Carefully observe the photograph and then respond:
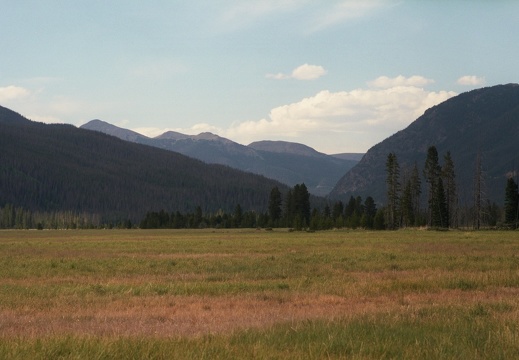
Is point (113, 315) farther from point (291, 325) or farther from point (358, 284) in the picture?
point (358, 284)

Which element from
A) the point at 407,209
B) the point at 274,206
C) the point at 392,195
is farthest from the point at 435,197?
the point at 274,206

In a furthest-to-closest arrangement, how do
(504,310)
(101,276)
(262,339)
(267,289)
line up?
(101,276) → (267,289) → (504,310) → (262,339)

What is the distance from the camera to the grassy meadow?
9.98 metres

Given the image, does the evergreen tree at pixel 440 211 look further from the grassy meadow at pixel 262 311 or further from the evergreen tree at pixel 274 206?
the grassy meadow at pixel 262 311

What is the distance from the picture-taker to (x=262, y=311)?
51.0 ft

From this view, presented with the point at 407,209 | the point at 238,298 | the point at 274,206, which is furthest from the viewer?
the point at 274,206

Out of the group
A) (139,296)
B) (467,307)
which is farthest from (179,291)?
(467,307)

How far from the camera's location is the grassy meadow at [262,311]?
9984 mm

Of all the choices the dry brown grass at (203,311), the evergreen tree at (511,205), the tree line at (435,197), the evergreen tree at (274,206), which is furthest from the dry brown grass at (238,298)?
the evergreen tree at (274,206)

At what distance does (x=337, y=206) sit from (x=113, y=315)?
12554 centimetres

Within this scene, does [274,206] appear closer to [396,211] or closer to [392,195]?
[396,211]

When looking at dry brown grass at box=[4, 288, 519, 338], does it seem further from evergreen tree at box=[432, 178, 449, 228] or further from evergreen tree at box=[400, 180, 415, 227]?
evergreen tree at box=[400, 180, 415, 227]

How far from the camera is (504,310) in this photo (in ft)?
50.1

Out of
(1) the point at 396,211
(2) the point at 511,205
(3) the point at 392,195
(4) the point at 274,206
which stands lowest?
(1) the point at 396,211
